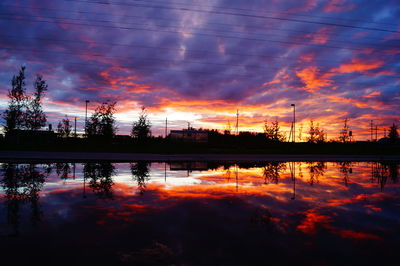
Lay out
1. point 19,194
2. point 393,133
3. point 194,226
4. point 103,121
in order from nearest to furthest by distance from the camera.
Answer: point 194,226 → point 19,194 → point 103,121 → point 393,133

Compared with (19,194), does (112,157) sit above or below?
above

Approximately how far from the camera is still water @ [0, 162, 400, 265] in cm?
Answer: 443

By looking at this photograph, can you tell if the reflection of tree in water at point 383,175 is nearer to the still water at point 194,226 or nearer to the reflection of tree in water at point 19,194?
the still water at point 194,226

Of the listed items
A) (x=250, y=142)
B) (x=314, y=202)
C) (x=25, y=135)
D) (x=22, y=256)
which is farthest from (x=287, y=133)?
(x=22, y=256)

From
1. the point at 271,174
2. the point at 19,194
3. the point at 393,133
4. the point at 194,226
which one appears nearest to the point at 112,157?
the point at 19,194

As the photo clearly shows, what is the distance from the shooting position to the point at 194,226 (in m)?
6.05

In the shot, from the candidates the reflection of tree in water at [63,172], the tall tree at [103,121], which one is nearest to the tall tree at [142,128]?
the tall tree at [103,121]

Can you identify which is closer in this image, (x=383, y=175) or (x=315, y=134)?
(x=383, y=175)

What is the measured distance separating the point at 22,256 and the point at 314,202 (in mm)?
8711

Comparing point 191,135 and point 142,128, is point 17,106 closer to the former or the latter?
point 142,128

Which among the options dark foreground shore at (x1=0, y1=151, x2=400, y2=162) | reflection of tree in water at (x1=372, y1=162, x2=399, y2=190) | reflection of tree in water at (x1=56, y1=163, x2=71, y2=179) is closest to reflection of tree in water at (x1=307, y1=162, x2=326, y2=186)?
reflection of tree in water at (x1=372, y1=162, x2=399, y2=190)

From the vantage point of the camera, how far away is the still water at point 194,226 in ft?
14.5

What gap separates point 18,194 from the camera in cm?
920

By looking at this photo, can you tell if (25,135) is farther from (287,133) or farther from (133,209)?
(287,133)
